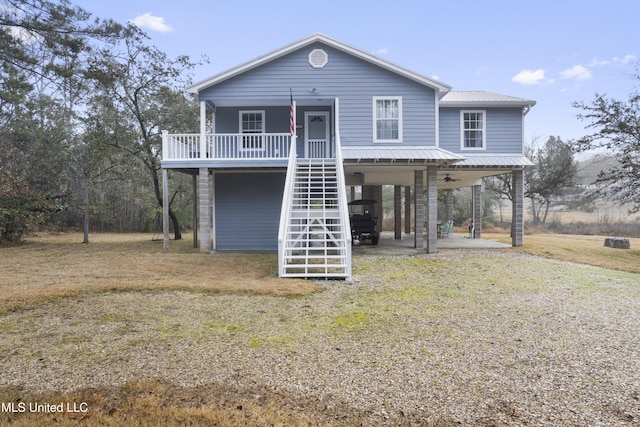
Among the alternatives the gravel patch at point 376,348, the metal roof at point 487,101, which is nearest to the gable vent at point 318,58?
the metal roof at point 487,101

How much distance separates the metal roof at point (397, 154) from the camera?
40.4 feet

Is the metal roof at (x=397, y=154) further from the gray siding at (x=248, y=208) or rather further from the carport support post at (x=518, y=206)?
the carport support post at (x=518, y=206)

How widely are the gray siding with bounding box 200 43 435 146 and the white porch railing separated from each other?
4.44ft

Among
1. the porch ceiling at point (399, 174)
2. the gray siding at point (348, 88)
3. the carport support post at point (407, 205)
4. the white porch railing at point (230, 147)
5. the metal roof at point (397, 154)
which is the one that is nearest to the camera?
the metal roof at point (397, 154)

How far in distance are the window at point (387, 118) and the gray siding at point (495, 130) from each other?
7.20ft

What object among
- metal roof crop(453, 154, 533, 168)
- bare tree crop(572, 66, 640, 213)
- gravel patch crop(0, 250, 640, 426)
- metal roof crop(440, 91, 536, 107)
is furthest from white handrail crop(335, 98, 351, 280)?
bare tree crop(572, 66, 640, 213)

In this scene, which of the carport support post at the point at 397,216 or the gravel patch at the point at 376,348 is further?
the carport support post at the point at 397,216

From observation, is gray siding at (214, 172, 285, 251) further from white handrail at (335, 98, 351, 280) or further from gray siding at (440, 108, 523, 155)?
gray siding at (440, 108, 523, 155)

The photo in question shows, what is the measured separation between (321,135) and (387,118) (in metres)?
2.56

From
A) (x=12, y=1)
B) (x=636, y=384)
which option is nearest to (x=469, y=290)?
(x=636, y=384)

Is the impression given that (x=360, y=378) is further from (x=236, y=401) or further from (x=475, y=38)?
(x=475, y=38)

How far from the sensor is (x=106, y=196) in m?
25.0

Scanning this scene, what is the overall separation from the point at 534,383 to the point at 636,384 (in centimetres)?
94

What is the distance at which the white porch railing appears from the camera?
12742mm
